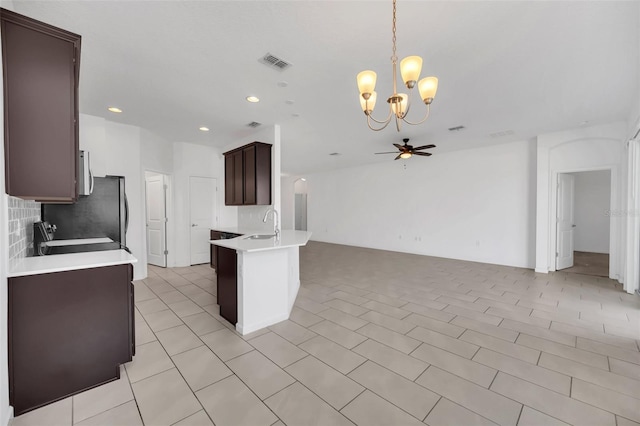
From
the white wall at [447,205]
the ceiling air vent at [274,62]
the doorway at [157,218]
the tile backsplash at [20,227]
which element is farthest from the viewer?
the white wall at [447,205]

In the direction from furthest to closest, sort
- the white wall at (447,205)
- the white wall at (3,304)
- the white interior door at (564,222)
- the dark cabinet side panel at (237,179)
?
the white wall at (447,205), the white interior door at (564,222), the dark cabinet side panel at (237,179), the white wall at (3,304)

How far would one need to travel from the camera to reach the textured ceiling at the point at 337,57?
192 centimetres

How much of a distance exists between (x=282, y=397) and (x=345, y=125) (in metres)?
4.05

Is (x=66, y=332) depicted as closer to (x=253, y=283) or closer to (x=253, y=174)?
(x=253, y=283)

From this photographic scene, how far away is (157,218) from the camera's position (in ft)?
19.0

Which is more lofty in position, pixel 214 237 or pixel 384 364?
pixel 214 237

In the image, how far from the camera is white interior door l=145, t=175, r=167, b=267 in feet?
18.6

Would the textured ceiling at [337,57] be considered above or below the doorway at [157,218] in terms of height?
above

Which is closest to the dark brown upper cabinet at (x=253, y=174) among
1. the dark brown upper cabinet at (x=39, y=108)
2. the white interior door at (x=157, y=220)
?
the white interior door at (x=157, y=220)

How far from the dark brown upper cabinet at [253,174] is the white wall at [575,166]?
18.2ft

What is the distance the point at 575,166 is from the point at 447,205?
2.54m

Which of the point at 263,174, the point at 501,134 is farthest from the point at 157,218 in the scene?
the point at 501,134

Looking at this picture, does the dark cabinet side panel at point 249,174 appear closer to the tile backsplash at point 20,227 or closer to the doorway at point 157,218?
the doorway at point 157,218

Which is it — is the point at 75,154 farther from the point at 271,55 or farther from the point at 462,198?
the point at 462,198
